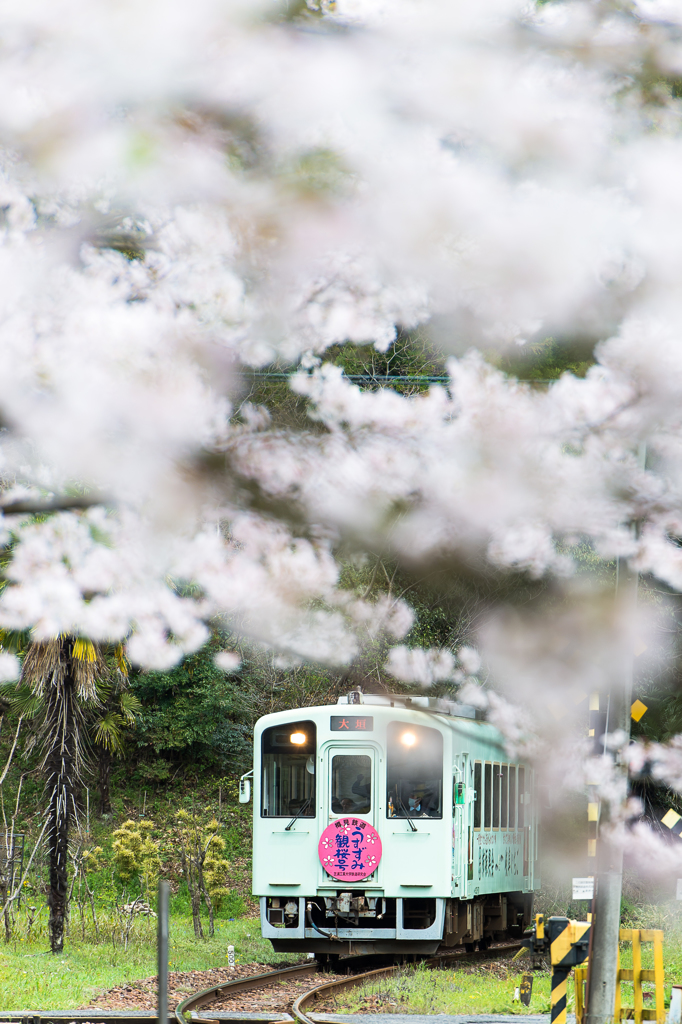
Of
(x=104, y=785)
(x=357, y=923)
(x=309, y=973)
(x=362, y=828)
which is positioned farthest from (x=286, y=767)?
(x=104, y=785)

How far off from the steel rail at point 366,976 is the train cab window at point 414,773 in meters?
1.55

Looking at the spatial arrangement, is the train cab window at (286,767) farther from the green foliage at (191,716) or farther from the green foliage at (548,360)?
the green foliage at (191,716)

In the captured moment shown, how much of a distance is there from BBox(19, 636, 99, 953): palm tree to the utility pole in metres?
6.67

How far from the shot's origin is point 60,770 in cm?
1302

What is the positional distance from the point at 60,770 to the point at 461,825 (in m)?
4.51

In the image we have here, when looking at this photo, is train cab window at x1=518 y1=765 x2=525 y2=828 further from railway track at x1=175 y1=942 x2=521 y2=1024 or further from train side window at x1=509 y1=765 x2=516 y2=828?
railway track at x1=175 y1=942 x2=521 y2=1024

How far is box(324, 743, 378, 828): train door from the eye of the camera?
11914 mm

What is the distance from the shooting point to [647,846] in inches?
397

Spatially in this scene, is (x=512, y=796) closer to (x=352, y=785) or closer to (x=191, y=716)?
(x=352, y=785)

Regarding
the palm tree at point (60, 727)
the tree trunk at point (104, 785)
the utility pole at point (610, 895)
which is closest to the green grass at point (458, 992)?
the utility pole at point (610, 895)

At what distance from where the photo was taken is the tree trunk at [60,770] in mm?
12703

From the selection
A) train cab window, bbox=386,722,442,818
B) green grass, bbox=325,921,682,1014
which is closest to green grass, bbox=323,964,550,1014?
green grass, bbox=325,921,682,1014

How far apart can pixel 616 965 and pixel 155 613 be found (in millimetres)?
3947

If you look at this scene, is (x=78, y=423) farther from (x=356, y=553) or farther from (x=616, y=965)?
(x=616, y=965)
